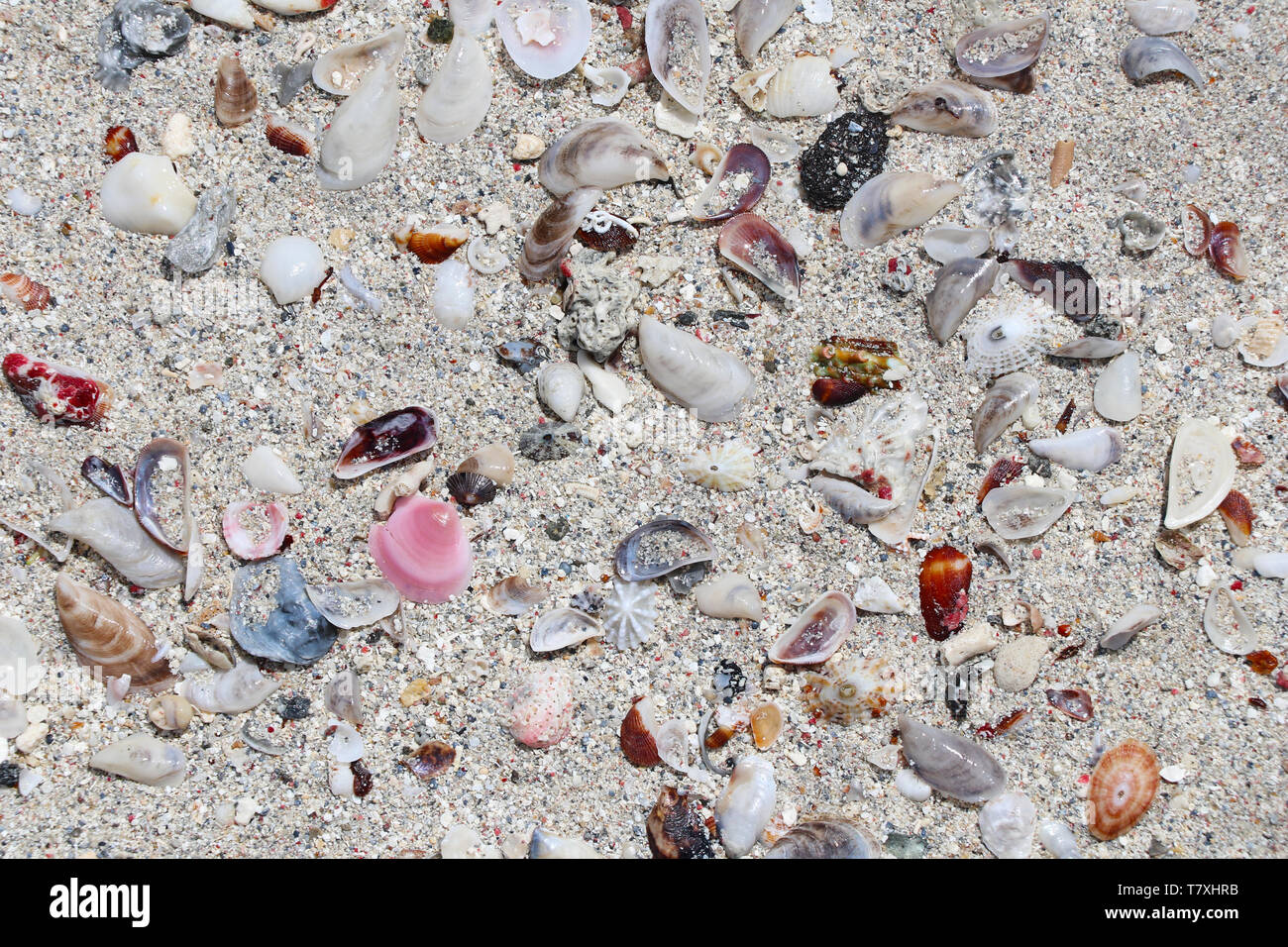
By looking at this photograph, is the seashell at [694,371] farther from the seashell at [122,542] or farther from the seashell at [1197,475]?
the seashell at [122,542]

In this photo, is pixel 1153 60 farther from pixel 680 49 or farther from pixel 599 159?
pixel 599 159

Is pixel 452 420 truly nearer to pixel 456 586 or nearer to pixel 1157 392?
pixel 456 586

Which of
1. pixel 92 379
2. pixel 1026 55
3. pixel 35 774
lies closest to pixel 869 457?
pixel 1026 55

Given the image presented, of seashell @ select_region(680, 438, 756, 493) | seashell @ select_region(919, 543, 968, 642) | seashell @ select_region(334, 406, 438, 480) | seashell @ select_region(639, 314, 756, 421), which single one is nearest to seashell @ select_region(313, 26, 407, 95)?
seashell @ select_region(334, 406, 438, 480)

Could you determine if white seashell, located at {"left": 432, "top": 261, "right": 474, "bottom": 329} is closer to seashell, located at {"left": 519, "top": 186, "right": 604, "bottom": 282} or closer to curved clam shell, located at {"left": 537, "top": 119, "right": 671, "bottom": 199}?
seashell, located at {"left": 519, "top": 186, "right": 604, "bottom": 282}

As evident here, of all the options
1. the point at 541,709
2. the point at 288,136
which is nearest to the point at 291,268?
the point at 288,136

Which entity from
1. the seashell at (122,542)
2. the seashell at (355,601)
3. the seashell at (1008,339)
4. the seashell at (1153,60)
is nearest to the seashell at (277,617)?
the seashell at (355,601)
